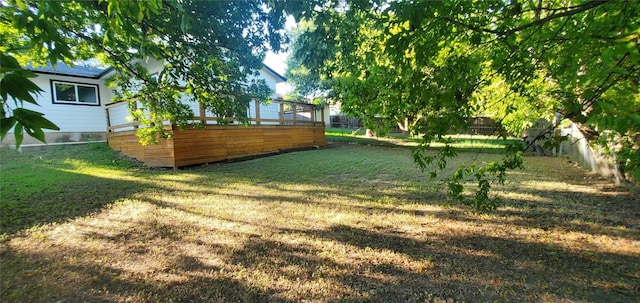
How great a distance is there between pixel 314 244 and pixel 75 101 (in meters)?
13.9

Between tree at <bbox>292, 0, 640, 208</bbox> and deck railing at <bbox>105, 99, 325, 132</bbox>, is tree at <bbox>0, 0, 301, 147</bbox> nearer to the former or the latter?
tree at <bbox>292, 0, 640, 208</bbox>

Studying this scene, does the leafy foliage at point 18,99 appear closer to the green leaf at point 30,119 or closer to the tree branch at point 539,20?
the green leaf at point 30,119

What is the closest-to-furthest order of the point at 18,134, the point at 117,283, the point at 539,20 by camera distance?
the point at 18,134 → the point at 539,20 → the point at 117,283

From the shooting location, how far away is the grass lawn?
2088 millimetres

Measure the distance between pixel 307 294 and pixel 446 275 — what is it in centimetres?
108

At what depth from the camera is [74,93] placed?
12.1 m

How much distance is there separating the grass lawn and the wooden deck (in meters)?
2.21

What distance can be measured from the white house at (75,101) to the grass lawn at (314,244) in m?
6.94

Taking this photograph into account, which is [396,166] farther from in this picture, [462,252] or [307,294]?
[307,294]

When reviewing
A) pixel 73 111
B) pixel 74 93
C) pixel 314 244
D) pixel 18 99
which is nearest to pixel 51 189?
pixel 314 244

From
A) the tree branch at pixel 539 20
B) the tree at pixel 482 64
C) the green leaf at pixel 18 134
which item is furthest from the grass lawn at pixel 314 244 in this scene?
the tree branch at pixel 539 20

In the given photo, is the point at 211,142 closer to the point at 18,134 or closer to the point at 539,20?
the point at 18,134

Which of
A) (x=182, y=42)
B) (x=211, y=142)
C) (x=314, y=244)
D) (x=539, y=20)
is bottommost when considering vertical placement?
(x=314, y=244)

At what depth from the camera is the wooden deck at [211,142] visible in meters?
7.55
